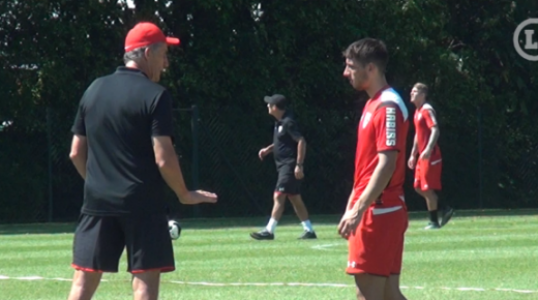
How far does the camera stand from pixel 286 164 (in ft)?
60.3

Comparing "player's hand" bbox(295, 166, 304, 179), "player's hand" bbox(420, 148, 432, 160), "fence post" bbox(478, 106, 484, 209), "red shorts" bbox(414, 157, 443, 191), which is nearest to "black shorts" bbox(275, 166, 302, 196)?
"player's hand" bbox(295, 166, 304, 179)

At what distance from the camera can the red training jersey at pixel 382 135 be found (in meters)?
7.15

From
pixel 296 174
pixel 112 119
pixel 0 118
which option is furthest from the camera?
pixel 0 118

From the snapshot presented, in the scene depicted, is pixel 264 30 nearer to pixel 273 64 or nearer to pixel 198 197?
pixel 273 64

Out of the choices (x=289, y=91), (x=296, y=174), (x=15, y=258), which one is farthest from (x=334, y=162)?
(x=15, y=258)

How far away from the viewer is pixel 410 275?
12.9 metres

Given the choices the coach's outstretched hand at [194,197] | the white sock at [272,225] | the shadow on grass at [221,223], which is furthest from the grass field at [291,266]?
the coach's outstretched hand at [194,197]

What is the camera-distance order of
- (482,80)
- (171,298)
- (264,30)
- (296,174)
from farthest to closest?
1. (482,80)
2. (264,30)
3. (296,174)
4. (171,298)

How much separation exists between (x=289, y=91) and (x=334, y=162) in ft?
6.32

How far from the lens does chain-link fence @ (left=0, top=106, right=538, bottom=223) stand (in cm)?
2670

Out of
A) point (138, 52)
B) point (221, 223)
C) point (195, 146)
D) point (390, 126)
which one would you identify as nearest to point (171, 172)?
point (138, 52)

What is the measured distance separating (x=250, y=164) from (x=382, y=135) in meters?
21.5

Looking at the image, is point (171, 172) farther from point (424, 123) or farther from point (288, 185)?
point (424, 123)

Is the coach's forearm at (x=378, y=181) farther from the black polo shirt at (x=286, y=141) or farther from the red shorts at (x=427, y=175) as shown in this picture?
the red shorts at (x=427, y=175)
